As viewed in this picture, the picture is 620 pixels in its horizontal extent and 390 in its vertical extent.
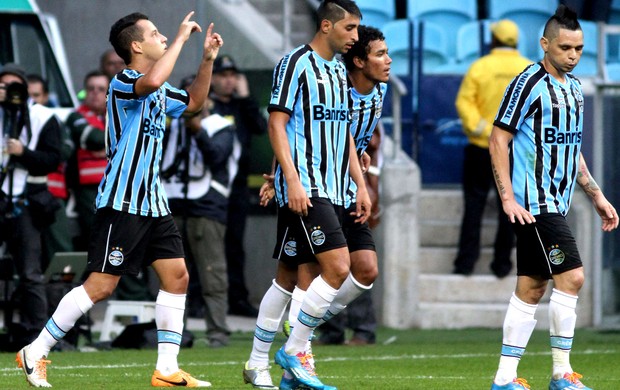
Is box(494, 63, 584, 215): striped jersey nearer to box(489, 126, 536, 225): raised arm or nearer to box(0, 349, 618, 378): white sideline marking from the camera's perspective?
box(489, 126, 536, 225): raised arm

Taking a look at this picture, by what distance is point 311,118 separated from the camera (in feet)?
28.2

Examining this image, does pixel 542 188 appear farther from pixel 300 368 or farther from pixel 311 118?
pixel 300 368

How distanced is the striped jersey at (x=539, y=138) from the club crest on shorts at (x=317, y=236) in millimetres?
1081

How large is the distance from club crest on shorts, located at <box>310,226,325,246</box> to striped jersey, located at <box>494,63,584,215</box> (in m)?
1.08

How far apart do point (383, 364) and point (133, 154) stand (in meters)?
3.09

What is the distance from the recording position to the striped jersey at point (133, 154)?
8648 mm

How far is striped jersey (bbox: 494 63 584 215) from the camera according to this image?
27.4 feet

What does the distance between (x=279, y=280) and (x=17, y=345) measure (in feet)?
12.3

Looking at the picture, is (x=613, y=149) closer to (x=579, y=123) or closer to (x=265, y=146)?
(x=265, y=146)

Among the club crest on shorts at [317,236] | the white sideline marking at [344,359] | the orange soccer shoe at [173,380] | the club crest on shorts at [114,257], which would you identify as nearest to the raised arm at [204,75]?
the club crest on shorts at [114,257]

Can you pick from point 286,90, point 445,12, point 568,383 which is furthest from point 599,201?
point 445,12

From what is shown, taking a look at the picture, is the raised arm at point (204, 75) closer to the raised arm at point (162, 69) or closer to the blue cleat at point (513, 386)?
the raised arm at point (162, 69)

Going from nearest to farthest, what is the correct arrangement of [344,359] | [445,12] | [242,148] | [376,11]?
[344,359]
[242,148]
[376,11]
[445,12]

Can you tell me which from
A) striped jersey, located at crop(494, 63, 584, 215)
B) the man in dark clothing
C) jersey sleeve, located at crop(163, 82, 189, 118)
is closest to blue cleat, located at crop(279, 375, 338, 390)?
striped jersey, located at crop(494, 63, 584, 215)
